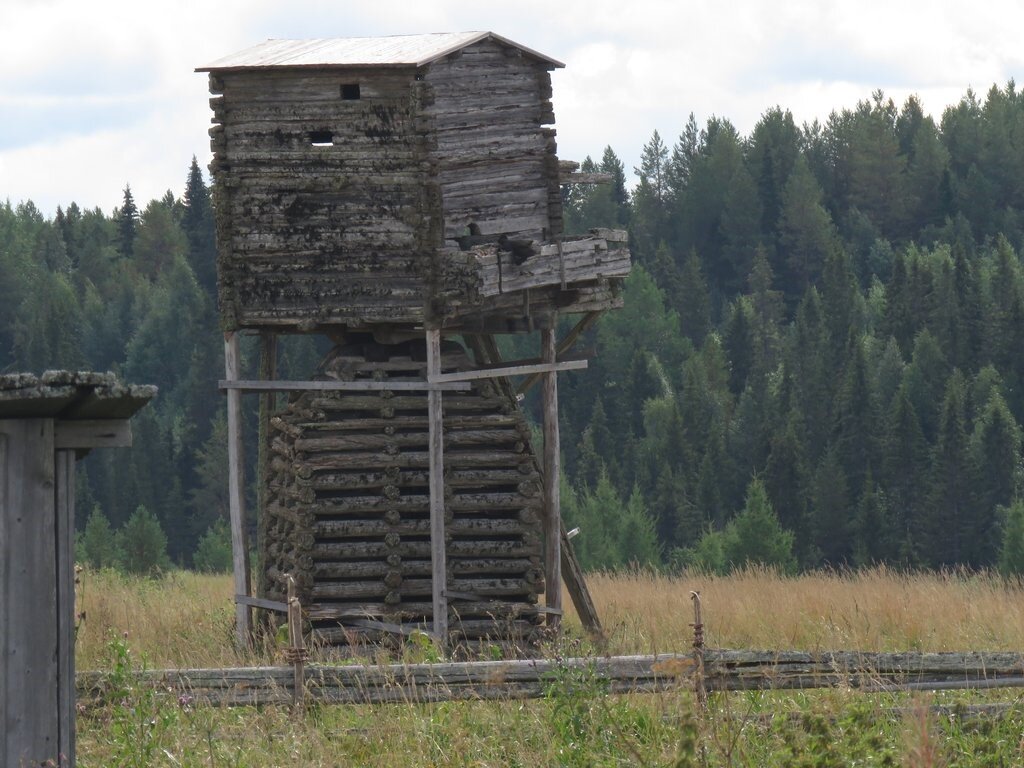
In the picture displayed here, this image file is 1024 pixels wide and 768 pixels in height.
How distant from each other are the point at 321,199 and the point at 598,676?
27.5 feet

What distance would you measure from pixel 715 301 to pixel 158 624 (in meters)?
102

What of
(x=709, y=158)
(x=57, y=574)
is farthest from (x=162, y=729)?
(x=709, y=158)

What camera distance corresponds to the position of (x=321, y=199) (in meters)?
17.5

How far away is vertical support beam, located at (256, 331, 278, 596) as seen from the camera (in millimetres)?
19062

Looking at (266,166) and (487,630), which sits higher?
(266,166)

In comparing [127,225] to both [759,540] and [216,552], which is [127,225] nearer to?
[216,552]

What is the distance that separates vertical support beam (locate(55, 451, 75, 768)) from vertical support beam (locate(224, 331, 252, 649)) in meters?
9.42

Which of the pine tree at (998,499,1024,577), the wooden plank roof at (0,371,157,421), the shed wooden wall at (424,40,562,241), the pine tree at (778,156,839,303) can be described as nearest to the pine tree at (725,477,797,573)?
the pine tree at (998,499,1024,577)

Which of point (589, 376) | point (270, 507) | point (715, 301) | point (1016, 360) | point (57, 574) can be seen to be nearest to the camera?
point (57, 574)

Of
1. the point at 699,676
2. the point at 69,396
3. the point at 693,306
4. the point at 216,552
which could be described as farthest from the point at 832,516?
the point at 69,396

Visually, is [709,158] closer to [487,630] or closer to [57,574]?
[487,630]

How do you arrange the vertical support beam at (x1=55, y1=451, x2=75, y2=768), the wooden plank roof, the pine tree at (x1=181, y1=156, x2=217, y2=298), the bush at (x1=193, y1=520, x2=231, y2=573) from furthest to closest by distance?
the pine tree at (x1=181, y1=156, x2=217, y2=298)
the bush at (x1=193, y1=520, x2=231, y2=573)
the vertical support beam at (x1=55, y1=451, x2=75, y2=768)
the wooden plank roof

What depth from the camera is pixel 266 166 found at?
57.9ft

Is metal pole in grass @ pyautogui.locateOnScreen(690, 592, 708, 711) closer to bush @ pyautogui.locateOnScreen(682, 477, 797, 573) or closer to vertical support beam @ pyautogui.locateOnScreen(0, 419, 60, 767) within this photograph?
vertical support beam @ pyautogui.locateOnScreen(0, 419, 60, 767)
